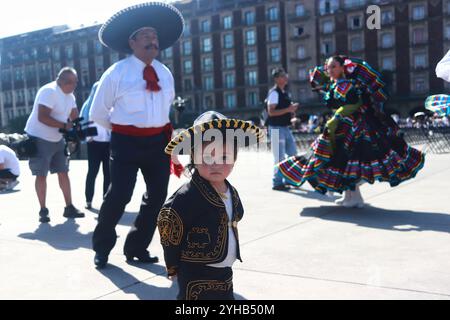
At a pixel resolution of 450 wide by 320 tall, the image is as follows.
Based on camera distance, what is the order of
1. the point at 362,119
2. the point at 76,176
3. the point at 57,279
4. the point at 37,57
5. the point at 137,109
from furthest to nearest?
the point at 37,57 → the point at 76,176 → the point at 362,119 → the point at 137,109 → the point at 57,279

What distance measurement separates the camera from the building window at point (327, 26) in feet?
173

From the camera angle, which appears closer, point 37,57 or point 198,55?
point 198,55

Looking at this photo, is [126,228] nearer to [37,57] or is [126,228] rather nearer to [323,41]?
[323,41]

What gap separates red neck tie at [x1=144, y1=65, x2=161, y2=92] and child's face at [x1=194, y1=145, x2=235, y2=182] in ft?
5.17

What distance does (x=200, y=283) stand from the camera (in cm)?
234

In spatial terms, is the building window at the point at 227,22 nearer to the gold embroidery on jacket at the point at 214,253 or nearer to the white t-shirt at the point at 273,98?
the white t-shirt at the point at 273,98

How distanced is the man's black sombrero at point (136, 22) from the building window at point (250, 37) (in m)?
54.9

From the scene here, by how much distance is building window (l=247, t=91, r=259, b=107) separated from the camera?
192ft

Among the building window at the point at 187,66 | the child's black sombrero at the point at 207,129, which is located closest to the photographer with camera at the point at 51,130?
the child's black sombrero at the point at 207,129

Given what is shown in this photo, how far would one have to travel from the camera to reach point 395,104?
51781mm

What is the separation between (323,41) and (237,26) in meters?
10.1

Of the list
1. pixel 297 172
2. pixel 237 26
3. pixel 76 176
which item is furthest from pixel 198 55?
pixel 297 172

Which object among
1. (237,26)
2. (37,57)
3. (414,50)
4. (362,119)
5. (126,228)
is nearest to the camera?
(126,228)

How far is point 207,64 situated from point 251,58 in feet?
18.0
